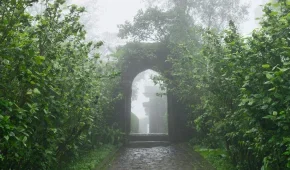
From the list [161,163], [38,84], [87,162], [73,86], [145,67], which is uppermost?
[145,67]

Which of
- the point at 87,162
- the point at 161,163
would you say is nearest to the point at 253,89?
the point at 161,163

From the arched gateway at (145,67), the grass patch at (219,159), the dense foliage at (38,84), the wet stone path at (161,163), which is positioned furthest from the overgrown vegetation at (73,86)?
the arched gateway at (145,67)

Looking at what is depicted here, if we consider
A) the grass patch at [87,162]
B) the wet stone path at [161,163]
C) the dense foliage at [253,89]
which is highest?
the dense foliage at [253,89]

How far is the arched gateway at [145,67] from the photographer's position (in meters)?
16.0

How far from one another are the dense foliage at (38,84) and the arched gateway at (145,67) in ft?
28.6

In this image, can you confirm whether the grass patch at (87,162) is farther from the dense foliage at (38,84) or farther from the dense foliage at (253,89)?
the dense foliage at (253,89)

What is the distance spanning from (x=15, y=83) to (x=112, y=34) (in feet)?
131

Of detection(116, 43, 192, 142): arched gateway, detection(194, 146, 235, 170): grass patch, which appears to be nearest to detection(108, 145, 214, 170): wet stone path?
detection(194, 146, 235, 170): grass patch

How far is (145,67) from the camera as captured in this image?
17.1m

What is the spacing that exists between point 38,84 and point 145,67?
13497 millimetres

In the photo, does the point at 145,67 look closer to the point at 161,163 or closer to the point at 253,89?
the point at 161,163

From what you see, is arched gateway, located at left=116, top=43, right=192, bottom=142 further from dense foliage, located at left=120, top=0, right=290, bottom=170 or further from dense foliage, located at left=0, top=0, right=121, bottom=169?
dense foliage, located at left=0, top=0, right=121, bottom=169

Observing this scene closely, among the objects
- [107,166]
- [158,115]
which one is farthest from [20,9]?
[158,115]

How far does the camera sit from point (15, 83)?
4312mm
